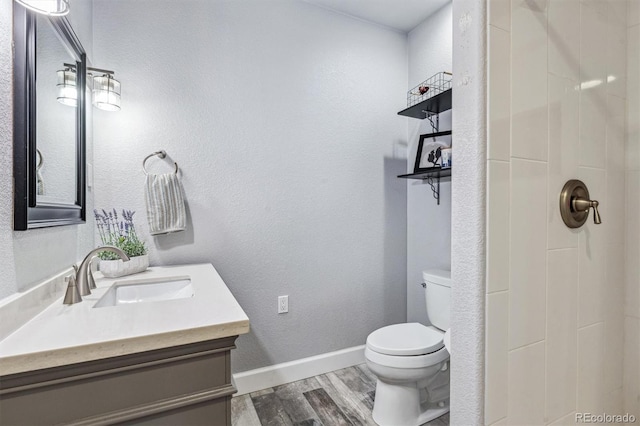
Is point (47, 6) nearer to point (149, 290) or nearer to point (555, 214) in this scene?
point (149, 290)

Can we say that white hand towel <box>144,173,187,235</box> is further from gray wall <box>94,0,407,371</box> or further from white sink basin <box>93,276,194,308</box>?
white sink basin <box>93,276,194,308</box>

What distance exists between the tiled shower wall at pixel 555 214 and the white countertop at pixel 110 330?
2.21 feet

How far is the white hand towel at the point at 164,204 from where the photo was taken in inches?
65.8

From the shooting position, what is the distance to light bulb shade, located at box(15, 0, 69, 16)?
2.67ft

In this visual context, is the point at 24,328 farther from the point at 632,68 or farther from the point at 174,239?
the point at 632,68

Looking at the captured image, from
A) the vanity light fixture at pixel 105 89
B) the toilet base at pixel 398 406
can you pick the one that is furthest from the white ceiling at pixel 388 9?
the toilet base at pixel 398 406

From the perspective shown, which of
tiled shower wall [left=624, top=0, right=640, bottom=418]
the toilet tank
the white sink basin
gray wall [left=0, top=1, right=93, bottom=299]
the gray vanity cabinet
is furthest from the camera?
the toilet tank

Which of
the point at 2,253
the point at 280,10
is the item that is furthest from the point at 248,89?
the point at 2,253

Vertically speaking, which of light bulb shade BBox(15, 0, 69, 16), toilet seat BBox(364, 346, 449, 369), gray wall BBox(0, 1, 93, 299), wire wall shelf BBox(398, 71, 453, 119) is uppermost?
wire wall shelf BBox(398, 71, 453, 119)

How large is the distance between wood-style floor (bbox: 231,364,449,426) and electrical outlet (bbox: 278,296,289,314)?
47 centimetres

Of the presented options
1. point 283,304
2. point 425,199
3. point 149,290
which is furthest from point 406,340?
point 149,290

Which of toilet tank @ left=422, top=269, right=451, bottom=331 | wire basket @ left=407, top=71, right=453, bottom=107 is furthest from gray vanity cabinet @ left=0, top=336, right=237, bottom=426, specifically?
wire basket @ left=407, top=71, right=453, bottom=107

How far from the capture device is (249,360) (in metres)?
1.96

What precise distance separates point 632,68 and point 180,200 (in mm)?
1959
